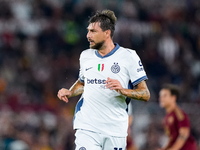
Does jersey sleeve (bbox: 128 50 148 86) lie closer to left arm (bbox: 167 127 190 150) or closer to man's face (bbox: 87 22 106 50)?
man's face (bbox: 87 22 106 50)

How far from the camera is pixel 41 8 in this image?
42.1ft

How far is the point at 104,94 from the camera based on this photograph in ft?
15.3

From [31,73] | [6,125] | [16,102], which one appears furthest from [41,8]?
[6,125]

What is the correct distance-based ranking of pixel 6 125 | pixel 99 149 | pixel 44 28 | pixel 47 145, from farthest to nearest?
1. pixel 44 28
2. pixel 47 145
3. pixel 6 125
4. pixel 99 149

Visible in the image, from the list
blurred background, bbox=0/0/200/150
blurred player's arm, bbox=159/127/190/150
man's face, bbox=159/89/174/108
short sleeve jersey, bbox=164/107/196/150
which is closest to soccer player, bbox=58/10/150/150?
blurred player's arm, bbox=159/127/190/150

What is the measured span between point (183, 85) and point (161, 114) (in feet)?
7.95

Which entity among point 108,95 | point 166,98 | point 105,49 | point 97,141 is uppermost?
point 105,49

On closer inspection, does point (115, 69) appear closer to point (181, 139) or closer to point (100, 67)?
point (100, 67)

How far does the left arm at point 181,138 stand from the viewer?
7.00m

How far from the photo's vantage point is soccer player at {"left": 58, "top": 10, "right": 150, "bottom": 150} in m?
4.63

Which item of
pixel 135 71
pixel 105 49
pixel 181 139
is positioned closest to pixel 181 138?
pixel 181 139

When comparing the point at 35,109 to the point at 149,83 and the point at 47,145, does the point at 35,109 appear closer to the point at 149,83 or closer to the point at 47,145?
the point at 47,145

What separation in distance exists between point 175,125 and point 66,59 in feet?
19.2

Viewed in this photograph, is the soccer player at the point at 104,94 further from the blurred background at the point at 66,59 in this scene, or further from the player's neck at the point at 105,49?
the blurred background at the point at 66,59
